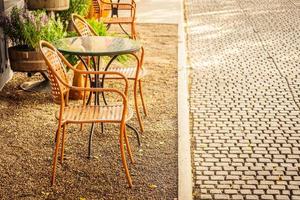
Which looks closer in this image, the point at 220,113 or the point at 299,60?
the point at 220,113

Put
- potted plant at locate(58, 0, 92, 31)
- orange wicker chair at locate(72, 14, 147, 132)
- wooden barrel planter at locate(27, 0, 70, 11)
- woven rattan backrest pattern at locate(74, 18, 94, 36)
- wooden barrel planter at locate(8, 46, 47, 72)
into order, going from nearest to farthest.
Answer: orange wicker chair at locate(72, 14, 147, 132) → woven rattan backrest pattern at locate(74, 18, 94, 36) → wooden barrel planter at locate(8, 46, 47, 72) → wooden barrel planter at locate(27, 0, 70, 11) → potted plant at locate(58, 0, 92, 31)

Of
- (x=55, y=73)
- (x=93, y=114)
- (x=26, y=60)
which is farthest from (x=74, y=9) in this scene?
(x=55, y=73)

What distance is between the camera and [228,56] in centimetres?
1034

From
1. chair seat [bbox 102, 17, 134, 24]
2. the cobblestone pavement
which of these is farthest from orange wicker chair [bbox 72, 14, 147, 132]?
chair seat [bbox 102, 17, 134, 24]

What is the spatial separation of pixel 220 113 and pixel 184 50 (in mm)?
3767

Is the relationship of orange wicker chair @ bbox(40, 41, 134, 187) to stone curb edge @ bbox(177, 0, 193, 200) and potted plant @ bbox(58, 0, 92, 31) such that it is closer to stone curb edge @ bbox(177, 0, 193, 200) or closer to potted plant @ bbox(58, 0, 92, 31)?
stone curb edge @ bbox(177, 0, 193, 200)

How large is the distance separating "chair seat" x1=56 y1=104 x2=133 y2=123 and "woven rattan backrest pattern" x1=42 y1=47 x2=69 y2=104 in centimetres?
17

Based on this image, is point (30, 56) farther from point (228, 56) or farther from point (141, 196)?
point (228, 56)

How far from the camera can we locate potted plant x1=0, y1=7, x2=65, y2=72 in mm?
7426

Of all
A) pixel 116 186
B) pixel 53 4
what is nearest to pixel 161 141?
pixel 116 186

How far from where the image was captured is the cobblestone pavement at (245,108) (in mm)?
5141

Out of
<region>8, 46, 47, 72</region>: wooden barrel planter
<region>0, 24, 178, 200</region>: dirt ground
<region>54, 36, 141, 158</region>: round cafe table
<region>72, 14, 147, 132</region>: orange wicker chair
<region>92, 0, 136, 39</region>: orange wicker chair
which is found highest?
<region>54, 36, 141, 158</region>: round cafe table

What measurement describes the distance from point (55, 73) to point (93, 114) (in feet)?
1.85

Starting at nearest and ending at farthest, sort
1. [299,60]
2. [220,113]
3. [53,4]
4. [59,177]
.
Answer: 1. [59,177]
2. [220,113]
3. [53,4]
4. [299,60]
